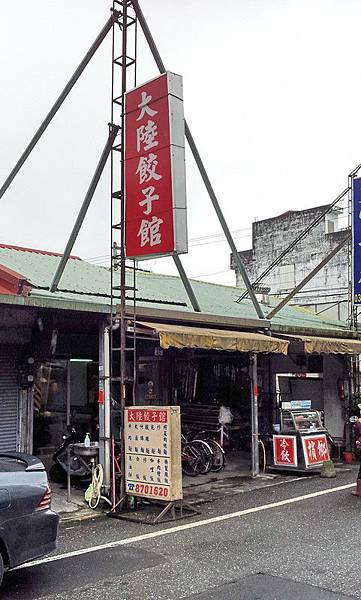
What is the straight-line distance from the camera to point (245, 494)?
10.9 meters

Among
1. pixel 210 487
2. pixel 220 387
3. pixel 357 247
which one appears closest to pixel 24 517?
pixel 210 487

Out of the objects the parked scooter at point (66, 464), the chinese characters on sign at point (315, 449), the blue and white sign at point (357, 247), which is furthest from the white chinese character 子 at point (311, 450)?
the parked scooter at point (66, 464)

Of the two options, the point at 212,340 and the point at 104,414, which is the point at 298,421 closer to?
the point at 212,340

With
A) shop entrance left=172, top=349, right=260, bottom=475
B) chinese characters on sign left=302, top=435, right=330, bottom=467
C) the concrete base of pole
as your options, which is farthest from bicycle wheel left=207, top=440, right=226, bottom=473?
the concrete base of pole

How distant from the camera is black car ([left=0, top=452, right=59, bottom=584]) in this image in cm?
558

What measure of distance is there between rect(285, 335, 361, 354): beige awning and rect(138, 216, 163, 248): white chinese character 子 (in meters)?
5.00

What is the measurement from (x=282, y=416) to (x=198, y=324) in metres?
2.83

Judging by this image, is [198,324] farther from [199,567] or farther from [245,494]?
[199,567]

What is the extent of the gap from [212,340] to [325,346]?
12.4 ft

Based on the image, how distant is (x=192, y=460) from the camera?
13211 mm

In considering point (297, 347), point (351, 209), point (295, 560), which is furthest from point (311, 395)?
point (295, 560)

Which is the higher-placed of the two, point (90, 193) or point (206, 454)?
point (90, 193)

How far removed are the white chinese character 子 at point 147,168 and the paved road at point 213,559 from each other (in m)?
5.12

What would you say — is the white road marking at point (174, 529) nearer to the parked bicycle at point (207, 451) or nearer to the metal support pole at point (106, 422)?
the metal support pole at point (106, 422)
